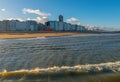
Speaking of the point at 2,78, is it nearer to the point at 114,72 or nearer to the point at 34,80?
the point at 34,80

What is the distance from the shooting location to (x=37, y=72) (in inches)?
524

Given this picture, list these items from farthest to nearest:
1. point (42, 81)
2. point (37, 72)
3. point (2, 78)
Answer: point (37, 72)
point (2, 78)
point (42, 81)

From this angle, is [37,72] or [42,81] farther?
[37,72]

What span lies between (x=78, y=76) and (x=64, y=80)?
3.86 ft

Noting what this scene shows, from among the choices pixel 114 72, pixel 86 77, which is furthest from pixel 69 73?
pixel 114 72

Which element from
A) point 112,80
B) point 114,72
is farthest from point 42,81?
point 114,72

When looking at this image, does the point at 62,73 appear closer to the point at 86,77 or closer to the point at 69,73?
the point at 69,73

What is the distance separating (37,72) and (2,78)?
2.29 meters

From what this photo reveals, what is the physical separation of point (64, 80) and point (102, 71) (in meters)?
3.31

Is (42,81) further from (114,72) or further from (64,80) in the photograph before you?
(114,72)

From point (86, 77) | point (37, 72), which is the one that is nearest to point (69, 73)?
point (86, 77)

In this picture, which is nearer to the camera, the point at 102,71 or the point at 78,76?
the point at 78,76

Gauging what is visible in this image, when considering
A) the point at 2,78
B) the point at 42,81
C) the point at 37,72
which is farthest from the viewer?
the point at 37,72

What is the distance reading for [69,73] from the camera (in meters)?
13.0
